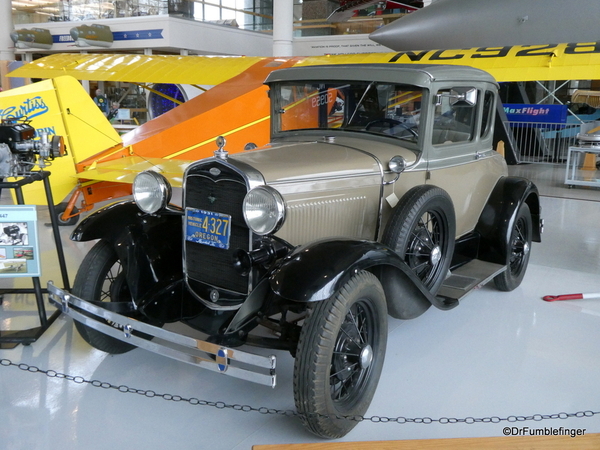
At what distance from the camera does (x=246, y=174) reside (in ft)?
9.07

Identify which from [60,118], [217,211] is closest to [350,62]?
[60,118]

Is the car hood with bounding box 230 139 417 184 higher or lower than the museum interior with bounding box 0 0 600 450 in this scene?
higher

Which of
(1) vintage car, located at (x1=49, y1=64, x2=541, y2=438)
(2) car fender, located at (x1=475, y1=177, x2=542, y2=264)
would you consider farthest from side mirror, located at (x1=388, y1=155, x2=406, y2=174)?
(2) car fender, located at (x1=475, y1=177, x2=542, y2=264)

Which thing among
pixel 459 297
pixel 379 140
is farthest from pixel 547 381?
pixel 379 140

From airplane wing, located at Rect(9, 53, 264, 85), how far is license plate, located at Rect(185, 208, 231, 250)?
6511mm

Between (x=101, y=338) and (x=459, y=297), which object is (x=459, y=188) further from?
(x=101, y=338)

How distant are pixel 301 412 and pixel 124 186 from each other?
469cm

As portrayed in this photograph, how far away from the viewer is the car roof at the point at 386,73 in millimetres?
3493

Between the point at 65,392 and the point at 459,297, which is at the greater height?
the point at 459,297

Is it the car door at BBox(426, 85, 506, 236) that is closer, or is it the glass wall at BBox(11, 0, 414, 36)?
the car door at BBox(426, 85, 506, 236)

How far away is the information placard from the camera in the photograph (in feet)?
11.2

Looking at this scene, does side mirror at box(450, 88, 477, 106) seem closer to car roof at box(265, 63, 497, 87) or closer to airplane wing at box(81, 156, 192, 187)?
car roof at box(265, 63, 497, 87)

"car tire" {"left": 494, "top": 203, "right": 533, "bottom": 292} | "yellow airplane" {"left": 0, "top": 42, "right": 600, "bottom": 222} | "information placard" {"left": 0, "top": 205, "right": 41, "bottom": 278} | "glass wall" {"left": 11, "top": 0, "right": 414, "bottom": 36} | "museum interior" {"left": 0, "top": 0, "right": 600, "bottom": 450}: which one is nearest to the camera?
"museum interior" {"left": 0, "top": 0, "right": 600, "bottom": 450}

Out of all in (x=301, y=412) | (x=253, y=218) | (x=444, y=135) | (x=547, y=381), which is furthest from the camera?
(x=444, y=135)
